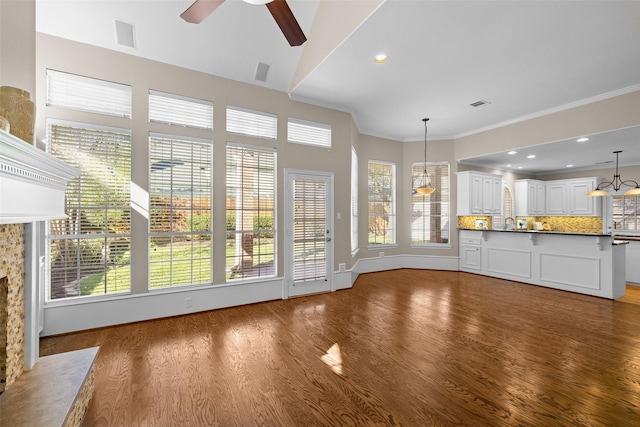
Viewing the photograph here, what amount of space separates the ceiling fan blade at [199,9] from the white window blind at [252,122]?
177 centimetres

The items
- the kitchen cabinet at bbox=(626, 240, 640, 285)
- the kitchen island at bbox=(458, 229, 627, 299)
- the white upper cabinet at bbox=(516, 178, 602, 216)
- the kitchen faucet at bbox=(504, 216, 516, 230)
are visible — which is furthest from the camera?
the kitchen faucet at bbox=(504, 216, 516, 230)

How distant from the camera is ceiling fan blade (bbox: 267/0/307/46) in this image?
2057 millimetres

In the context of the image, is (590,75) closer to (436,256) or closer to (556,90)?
(556,90)

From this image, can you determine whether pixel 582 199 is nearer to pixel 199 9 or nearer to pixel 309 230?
pixel 309 230

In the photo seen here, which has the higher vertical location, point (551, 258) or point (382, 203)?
point (382, 203)

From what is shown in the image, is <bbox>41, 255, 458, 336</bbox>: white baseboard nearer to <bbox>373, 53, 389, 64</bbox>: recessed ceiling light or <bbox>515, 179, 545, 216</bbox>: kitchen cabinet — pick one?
<bbox>373, 53, 389, 64</bbox>: recessed ceiling light

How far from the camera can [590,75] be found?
370 centimetres

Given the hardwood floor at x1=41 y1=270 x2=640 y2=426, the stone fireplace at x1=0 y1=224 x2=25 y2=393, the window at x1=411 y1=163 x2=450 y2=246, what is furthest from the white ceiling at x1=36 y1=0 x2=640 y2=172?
the hardwood floor at x1=41 y1=270 x2=640 y2=426

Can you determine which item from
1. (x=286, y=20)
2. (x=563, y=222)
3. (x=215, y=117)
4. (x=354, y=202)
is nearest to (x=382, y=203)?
(x=354, y=202)

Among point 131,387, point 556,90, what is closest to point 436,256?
point 556,90

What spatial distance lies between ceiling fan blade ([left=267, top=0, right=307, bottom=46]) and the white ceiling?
0.86 m

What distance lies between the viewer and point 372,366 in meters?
2.45

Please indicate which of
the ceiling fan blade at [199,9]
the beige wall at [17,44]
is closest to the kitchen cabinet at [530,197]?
the ceiling fan blade at [199,9]

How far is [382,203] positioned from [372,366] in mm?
4723
